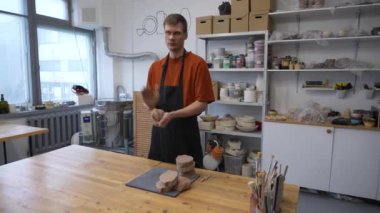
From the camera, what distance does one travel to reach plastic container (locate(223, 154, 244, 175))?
317cm

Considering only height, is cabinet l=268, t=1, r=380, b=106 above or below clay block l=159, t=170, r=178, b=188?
above

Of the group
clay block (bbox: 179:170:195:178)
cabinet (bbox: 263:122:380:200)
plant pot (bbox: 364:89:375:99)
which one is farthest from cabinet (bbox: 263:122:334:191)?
clay block (bbox: 179:170:195:178)

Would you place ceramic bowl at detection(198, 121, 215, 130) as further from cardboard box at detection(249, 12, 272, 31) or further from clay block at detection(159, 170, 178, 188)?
clay block at detection(159, 170, 178, 188)

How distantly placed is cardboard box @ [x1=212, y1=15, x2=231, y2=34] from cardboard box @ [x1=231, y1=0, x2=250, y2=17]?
9 centimetres

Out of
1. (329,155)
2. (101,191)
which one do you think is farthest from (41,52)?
(329,155)

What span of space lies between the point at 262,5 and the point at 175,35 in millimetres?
1784

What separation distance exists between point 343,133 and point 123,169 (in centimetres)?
227

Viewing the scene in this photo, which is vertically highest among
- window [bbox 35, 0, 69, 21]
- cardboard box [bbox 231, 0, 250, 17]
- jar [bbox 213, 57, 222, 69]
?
window [bbox 35, 0, 69, 21]

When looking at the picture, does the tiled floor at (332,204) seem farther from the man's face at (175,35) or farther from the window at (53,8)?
the window at (53,8)

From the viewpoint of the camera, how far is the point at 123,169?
1.43 metres

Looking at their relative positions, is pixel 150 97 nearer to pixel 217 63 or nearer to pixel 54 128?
pixel 217 63

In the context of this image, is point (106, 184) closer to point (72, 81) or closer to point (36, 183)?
point (36, 183)

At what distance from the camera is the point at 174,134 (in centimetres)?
171

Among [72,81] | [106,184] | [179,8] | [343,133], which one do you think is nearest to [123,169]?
[106,184]
